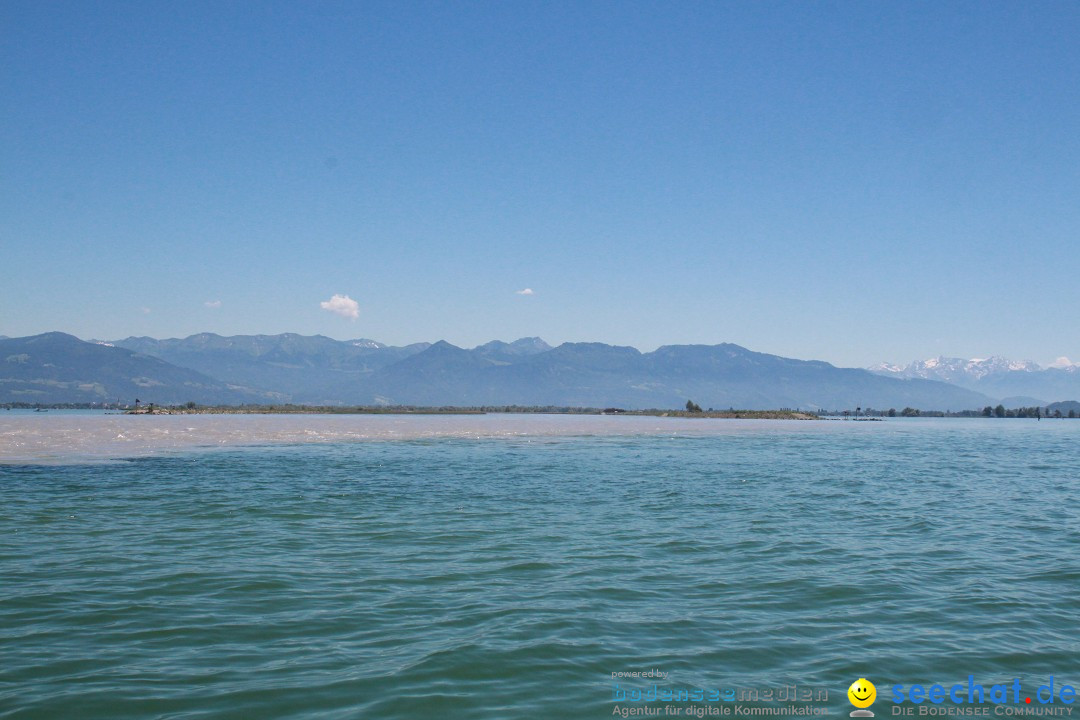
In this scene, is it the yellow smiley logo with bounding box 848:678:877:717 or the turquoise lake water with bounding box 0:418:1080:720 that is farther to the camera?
the turquoise lake water with bounding box 0:418:1080:720

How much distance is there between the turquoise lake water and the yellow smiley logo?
222 millimetres

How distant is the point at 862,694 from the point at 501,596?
6135 millimetres

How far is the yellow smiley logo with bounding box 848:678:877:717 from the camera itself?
8.77m

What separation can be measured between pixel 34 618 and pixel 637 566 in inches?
418

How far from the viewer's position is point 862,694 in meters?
8.96

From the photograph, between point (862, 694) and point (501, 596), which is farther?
point (501, 596)

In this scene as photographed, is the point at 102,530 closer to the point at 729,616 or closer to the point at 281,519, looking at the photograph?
the point at 281,519

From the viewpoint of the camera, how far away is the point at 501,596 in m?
13.1

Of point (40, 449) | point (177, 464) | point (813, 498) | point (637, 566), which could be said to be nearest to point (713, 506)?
point (813, 498)

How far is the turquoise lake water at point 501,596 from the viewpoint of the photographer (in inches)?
363

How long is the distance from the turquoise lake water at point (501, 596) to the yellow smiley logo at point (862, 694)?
22 cm

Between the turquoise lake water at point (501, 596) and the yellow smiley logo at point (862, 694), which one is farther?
the turquoise lake water at point (501, 596)

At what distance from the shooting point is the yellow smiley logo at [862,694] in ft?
28.8

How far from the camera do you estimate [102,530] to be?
18.8m
